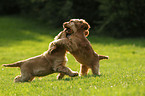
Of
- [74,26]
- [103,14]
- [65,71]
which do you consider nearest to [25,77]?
[65,71]

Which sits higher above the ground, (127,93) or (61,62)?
(61,62)

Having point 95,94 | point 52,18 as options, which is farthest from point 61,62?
point 52,18

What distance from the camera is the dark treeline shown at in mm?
22109

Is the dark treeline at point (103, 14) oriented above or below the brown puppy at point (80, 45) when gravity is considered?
above

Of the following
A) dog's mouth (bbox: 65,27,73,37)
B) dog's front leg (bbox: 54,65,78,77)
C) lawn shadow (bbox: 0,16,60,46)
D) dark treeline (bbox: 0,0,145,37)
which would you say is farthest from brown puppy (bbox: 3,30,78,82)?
lawn shadow (bbox: 0,16,60,46)

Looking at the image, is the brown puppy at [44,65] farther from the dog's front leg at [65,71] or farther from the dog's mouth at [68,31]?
the dog's mouth at [68,31]

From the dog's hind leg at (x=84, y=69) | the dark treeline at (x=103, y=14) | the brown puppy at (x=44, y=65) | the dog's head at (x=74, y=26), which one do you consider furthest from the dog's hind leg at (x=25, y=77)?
the dark treeline at (x=103, y=14)

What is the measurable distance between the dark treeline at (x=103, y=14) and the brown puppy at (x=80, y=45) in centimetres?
1522

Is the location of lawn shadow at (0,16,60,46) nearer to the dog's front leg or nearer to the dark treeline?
the dark treeline

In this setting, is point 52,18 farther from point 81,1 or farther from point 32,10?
point 32,10

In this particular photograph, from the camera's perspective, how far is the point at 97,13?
1077 inches

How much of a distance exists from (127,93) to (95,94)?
74cm

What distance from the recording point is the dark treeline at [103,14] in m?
22.1

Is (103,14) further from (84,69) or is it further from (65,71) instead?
(65,71)
